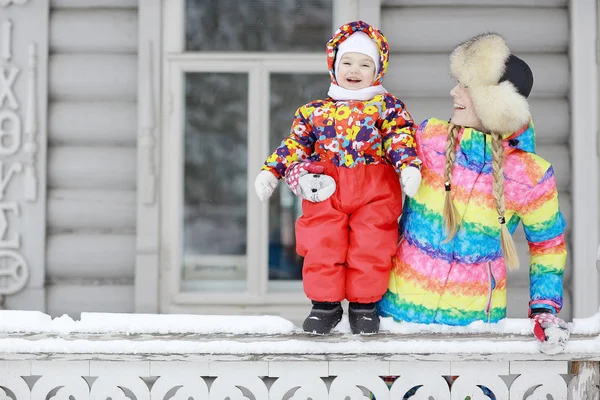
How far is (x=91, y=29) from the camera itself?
3.72 m

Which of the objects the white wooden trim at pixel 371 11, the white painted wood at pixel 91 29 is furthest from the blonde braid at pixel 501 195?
the white painted wood at pixel 91 29

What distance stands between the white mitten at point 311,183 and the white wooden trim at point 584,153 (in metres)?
2.23

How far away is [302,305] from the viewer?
12.3ft

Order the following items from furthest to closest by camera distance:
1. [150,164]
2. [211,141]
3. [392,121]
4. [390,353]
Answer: [211,141] → [150,164] → [392,121] → [390,353]

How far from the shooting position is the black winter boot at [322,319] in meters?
1.92

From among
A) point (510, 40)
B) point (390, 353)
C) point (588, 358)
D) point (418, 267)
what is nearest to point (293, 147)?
point (418, 267)

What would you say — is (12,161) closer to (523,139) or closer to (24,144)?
(24,144)

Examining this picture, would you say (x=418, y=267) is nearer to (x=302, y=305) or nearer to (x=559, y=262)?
(x=559, y=262)

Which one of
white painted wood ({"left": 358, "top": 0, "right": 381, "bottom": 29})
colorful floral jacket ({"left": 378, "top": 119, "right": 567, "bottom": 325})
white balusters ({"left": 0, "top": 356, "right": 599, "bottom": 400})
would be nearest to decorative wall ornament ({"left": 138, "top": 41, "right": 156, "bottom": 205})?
white painted wood ({"left": 358, "top": 0, "right": 381, "bottom": 29})

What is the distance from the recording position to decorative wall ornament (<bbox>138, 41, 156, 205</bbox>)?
3.65 metres

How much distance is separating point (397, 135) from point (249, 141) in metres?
1.91

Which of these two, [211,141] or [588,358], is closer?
[588,358]

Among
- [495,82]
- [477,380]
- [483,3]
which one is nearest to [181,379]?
[477,380]

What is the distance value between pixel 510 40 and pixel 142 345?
285 centimetres
